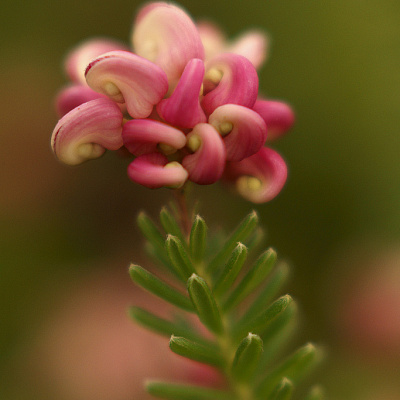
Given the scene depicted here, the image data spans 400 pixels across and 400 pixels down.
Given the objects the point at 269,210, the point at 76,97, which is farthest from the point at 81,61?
the point at 269,210

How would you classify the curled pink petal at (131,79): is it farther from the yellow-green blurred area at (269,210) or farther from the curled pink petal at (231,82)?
the yellow-green blurred area at (269,210)

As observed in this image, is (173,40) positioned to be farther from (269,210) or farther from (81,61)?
(269,210)

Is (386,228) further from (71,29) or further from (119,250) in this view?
(71,29)

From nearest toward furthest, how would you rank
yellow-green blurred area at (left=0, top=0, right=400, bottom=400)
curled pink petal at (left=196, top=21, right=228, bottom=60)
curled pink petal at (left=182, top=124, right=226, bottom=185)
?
curled pink petal at (left=182, top=124, right=226, bottom=185) → curled pink petal at (left=196, top=21, right=228, bottom=60) → yellow-green blurred area at (left=0, top=0, right=400, bottom=400)

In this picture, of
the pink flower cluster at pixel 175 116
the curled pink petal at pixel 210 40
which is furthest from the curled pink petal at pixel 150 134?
the curled pink petal at pixel 210 40

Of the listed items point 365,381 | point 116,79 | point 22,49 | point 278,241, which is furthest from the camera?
point 22,49

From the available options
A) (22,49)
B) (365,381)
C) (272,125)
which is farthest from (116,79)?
(22,49)

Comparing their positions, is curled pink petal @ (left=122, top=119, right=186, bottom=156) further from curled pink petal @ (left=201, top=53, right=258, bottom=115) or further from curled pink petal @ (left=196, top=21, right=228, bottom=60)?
curled pink petal @ (left=196, top=21, right=228, bottom=60)

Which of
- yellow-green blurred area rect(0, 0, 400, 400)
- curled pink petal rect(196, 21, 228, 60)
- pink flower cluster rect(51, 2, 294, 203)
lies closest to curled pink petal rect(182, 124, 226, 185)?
pink flower cluster rect(51, 2, 294, 203)
